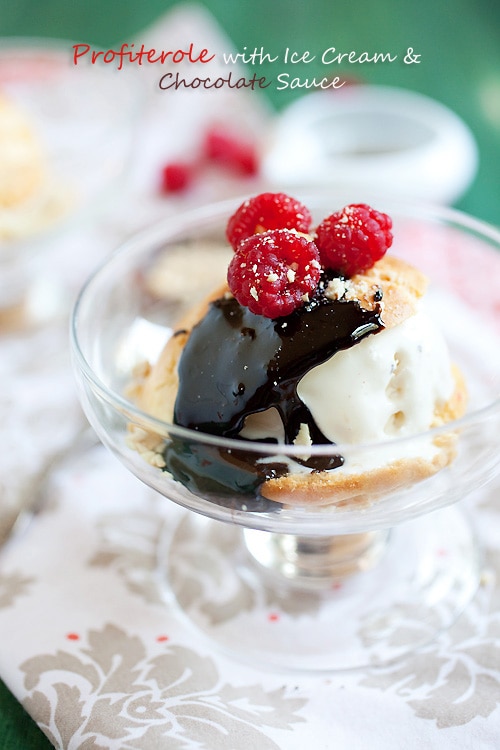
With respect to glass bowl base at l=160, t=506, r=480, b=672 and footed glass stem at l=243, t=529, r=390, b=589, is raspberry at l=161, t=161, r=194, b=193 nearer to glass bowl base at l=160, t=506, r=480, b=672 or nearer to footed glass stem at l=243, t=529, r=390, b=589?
glass bowl base at l=160, t=506, r=480, b=672

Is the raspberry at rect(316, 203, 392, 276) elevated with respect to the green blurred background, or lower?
lower

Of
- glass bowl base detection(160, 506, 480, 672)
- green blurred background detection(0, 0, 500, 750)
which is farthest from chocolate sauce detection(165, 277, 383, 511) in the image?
green blurred background detection(0, 0, 500, 750)

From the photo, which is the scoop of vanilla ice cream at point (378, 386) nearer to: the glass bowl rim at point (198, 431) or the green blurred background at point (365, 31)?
the glass bowl rim at point (198, 431)

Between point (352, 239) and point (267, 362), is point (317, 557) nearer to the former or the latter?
point (267, 362)

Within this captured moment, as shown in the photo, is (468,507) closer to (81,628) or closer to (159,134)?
(81,628)

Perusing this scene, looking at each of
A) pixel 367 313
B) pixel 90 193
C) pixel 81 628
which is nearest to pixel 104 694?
pixel 81 628

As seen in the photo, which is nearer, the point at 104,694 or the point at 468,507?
the point at 104,694

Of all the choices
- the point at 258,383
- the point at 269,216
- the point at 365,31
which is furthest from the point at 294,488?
the point at 365,31
